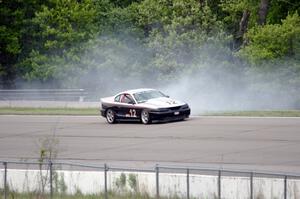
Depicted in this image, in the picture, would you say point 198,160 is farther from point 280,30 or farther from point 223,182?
point 280,30

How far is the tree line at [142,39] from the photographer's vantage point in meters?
46.9

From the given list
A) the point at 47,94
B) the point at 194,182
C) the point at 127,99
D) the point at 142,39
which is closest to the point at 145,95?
the point at 127,99

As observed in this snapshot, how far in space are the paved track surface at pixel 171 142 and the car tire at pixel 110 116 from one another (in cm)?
30

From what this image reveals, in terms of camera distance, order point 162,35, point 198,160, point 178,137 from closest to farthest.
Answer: point 198,160 < point 178,137 < point 162,35

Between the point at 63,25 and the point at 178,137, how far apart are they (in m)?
28.7

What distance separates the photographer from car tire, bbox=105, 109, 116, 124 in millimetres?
33719

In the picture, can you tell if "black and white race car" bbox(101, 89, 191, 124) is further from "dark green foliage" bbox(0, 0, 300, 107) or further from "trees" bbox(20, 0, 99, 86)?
"trees" bbox(20, 0, 99, 86)

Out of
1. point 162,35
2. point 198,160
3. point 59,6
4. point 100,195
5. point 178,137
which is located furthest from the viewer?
point 59,6

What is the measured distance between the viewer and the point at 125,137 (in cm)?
2838

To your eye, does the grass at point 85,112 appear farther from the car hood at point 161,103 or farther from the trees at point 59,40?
the trees at point 59,40

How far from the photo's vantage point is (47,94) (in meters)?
49.3

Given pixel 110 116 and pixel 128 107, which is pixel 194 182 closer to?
pixel 128 107

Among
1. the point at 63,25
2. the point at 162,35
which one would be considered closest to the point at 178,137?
the point at 162,35

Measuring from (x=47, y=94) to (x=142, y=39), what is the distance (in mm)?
9180
